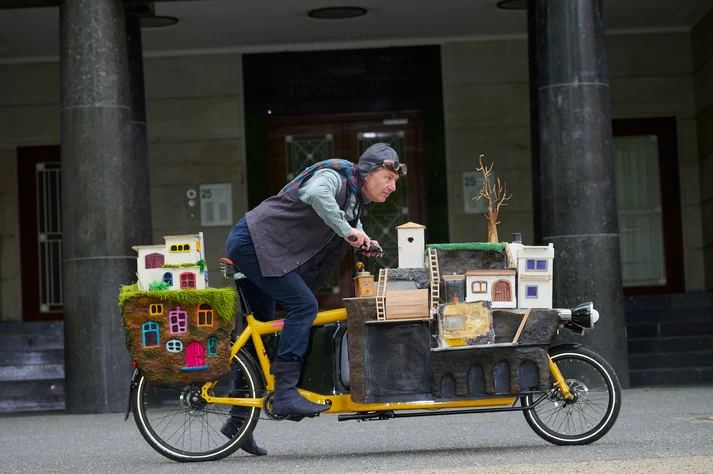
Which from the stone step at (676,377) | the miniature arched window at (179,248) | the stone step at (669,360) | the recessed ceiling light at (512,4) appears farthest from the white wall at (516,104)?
the miniature arched window at (179,248)

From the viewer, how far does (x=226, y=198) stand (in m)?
14.9

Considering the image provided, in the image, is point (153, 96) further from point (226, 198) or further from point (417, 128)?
point (417, 128)

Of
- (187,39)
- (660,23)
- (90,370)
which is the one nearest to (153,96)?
(187,39)

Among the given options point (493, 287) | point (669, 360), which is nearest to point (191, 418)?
point (493, 287)

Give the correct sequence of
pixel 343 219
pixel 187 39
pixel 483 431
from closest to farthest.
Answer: pixel 343 219 → pixel 483 431 → pixel 187 39

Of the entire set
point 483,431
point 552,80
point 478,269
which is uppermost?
point 552,80

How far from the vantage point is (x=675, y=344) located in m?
12.2

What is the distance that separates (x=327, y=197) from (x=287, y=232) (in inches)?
15.9

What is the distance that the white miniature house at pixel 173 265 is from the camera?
648 cm

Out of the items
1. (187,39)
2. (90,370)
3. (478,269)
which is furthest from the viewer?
(187,39)

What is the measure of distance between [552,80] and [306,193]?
494 centimetres

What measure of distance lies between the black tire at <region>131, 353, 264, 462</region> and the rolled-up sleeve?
1.02m

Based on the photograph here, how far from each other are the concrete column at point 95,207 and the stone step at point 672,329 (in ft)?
18.7

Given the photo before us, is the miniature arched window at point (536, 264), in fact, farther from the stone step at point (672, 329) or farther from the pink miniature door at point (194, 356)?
the stone step at point (672, 329)
